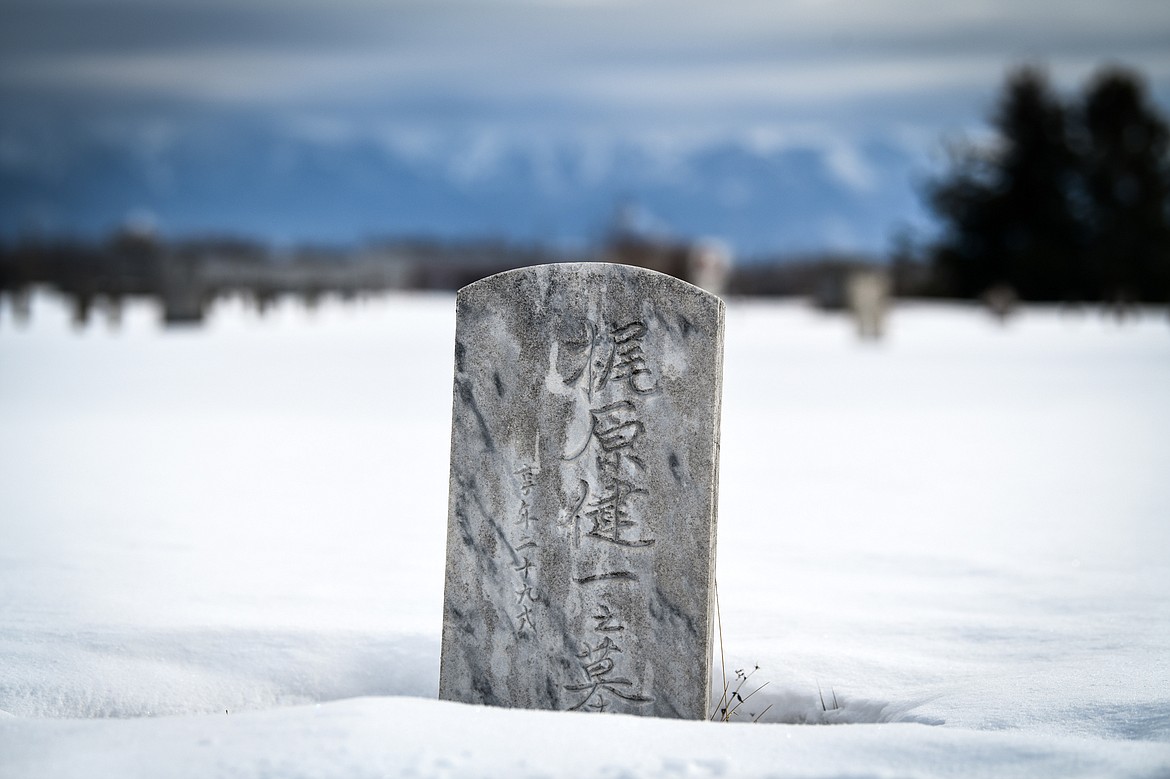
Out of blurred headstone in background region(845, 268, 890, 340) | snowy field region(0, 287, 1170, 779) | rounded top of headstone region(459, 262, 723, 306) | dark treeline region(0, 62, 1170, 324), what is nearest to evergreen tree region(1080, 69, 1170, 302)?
dark treeline region(0, 62, 1170, 324)

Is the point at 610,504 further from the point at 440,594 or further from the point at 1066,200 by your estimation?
the point at 1066,200

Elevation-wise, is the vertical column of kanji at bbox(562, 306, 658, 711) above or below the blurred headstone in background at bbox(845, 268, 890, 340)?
below

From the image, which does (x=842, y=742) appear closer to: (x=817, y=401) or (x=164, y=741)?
(x=164, y=741)

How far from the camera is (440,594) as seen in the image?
16.5 feet

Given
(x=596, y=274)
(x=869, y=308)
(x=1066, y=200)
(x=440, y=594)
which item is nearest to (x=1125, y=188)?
(x=1066, y=200)

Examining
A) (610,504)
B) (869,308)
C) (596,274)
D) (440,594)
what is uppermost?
(869,308)

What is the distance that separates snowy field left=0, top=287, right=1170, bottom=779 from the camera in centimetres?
297

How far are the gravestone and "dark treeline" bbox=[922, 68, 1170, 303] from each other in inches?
1575

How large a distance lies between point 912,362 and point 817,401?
632 cm

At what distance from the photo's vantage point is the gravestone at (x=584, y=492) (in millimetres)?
3619

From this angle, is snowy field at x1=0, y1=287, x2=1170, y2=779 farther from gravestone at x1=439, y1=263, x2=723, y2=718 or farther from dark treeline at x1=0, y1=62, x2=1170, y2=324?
dark treeline at x1=0, y1=62, x2=1170, y2=324

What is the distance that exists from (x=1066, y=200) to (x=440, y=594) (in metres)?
41.5

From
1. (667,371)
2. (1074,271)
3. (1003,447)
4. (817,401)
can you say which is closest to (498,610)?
(667,371)

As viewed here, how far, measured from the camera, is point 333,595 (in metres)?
4.95
